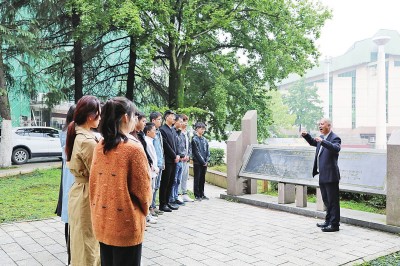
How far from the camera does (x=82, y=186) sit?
11.5ft

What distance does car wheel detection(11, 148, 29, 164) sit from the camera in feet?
51.1

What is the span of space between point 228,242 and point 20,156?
12955 millimetres

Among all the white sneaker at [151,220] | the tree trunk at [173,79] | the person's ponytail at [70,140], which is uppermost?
the tree trunk at [173,79]

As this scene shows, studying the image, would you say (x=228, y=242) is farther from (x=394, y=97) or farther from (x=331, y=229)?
(x=394, y=97)

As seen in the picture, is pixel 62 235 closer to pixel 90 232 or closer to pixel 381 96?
pixel 90 232

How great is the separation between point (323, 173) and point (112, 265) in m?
4.22

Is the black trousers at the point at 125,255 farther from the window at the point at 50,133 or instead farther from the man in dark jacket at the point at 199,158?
the window at the point at 50,133

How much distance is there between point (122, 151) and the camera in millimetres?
2711

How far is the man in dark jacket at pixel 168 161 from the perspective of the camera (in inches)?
296

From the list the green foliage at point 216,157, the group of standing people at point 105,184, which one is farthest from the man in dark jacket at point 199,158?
the green foliage at point 216,157

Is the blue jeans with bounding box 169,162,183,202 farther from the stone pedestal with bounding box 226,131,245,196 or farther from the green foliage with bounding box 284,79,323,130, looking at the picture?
the green foliage with bounding box 284,79,323,130

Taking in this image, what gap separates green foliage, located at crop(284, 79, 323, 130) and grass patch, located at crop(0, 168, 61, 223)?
4884cm

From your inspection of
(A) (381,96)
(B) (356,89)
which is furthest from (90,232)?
(B) (356,89)

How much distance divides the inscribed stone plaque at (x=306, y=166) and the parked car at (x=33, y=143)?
10612 mm
